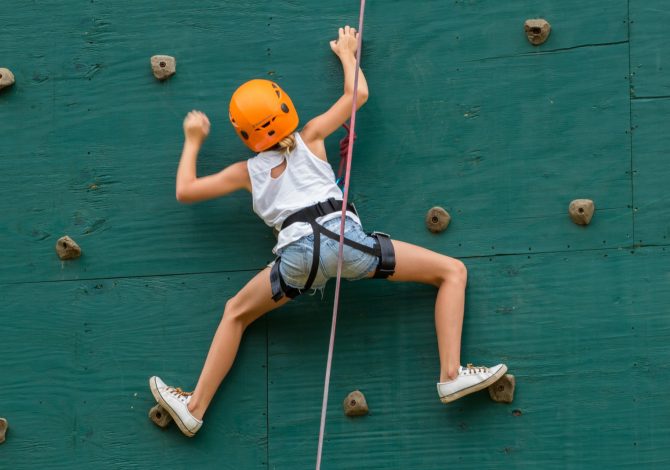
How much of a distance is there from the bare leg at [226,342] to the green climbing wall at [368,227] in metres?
0.10

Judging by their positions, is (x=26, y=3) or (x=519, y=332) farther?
(x=26, y=3)

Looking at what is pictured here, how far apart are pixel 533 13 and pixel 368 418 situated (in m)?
1.86

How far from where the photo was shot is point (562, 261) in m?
5.18

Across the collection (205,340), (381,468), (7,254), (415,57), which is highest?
(415,57)

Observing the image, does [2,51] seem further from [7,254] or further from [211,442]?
[211,442]

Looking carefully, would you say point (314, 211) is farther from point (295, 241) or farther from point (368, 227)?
point (368, 227)

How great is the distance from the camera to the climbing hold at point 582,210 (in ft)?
16.9

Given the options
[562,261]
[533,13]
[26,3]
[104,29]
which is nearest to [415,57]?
[533,13]

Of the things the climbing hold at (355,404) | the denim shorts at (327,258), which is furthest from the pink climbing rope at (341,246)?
the climbing hold at (355,404)

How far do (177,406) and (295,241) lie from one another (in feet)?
2.90

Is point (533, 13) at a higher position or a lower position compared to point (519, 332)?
higher

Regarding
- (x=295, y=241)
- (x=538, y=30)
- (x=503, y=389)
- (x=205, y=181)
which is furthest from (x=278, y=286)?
(x=538, y=30)

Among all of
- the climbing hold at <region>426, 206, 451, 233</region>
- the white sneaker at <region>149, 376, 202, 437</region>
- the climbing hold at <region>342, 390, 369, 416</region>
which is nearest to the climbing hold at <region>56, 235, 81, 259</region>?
the white sneaker at <region>149, 376, 202, 437</region>

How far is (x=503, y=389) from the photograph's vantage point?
510cm
